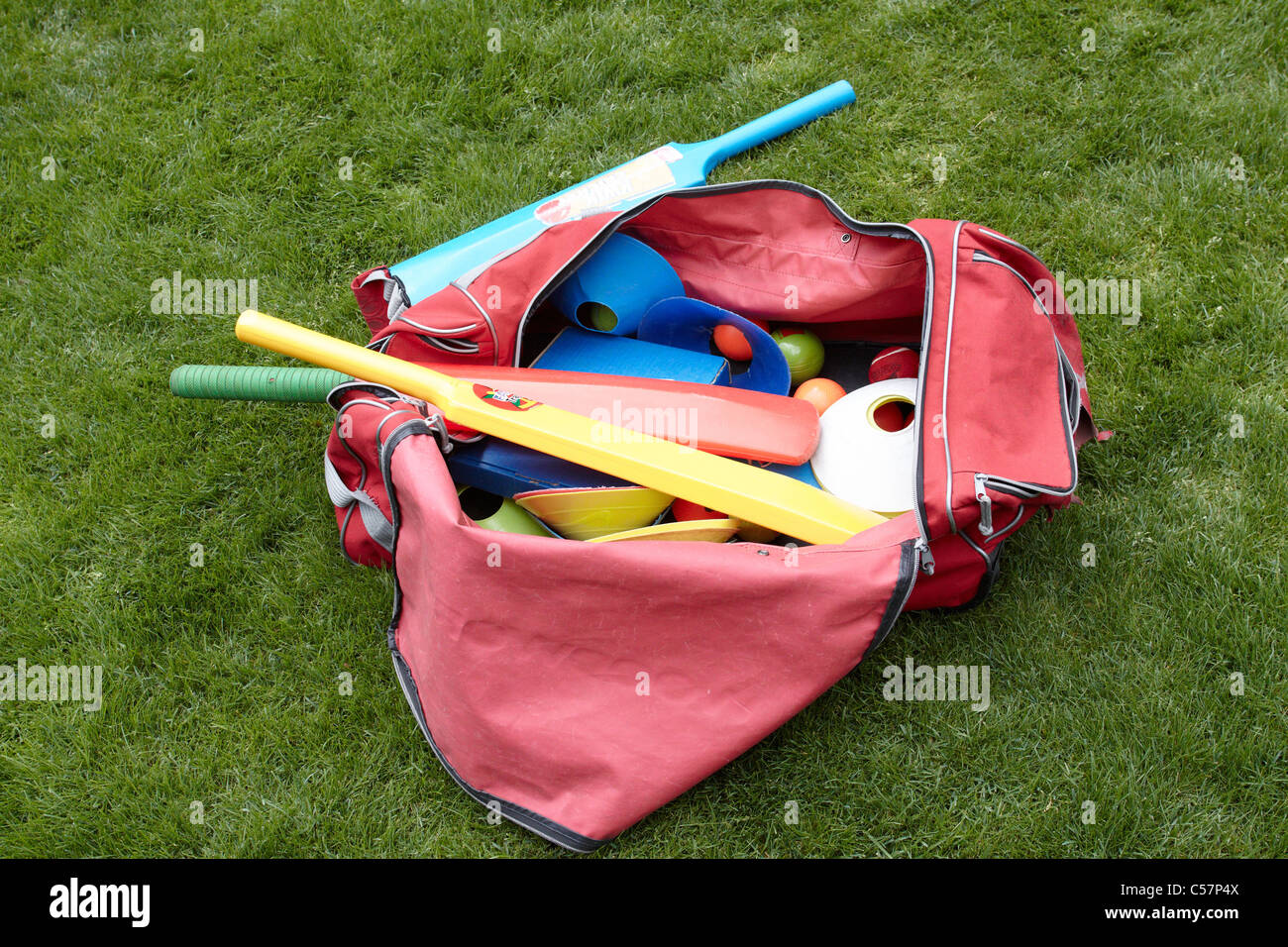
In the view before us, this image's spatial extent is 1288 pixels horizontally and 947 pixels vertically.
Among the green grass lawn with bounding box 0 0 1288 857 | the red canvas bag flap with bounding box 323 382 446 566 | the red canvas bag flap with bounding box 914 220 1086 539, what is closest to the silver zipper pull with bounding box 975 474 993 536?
the red canvas bag flap with bounding box 914 220 1086 539

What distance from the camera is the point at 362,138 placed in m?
2.95

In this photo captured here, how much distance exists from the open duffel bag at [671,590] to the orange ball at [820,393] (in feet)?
1.19

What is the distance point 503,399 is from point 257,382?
537mm

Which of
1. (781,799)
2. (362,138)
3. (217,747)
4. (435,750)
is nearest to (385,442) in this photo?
(435,750)

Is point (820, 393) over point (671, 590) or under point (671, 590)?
over

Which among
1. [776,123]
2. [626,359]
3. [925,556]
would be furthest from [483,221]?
[925,556]

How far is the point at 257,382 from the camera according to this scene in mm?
2092

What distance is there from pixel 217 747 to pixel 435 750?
1.49 ft

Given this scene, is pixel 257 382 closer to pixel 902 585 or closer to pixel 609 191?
pixel 609 191

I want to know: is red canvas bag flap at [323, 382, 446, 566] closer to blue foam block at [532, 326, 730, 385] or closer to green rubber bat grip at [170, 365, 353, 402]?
green rubber bat grip at [170, 365, 353, 402]

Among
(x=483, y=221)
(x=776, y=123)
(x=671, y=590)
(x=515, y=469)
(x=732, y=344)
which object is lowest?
(x=671, y=590)

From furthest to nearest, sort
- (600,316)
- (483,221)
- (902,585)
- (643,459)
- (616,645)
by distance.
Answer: (483,221)
(600,316)
(643,459)
(616,645)
(902,585)

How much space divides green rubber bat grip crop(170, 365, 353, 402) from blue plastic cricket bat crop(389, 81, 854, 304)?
426mm

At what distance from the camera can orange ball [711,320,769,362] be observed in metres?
2.30
